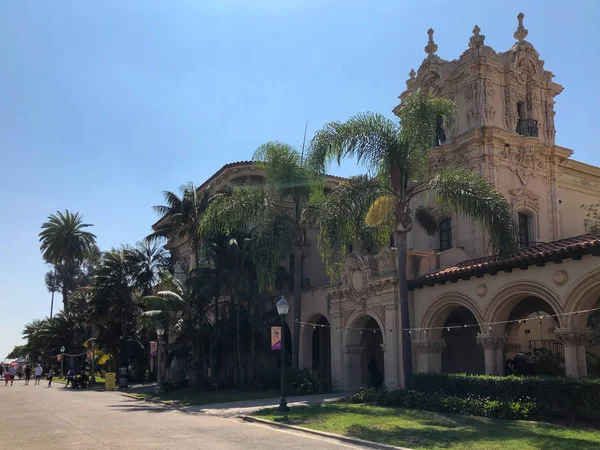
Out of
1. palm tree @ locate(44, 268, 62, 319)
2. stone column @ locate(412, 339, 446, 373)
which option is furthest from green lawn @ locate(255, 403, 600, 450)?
palm tree @ locate(44, 268, 62, 319)

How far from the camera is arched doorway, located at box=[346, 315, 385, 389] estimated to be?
25.6m

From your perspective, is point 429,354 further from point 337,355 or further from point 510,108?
point 510,108

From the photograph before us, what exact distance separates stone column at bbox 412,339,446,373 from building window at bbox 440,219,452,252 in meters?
5.89

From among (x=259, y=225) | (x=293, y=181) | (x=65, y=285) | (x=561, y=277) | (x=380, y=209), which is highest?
(x=293, y=181)

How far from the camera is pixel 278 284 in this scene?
30250mm

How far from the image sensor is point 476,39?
26.8 metres

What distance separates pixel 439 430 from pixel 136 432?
7.39 metres

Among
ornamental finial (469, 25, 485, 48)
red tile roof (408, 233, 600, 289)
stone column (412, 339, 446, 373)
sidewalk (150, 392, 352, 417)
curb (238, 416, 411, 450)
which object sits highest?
ornamental finial (469, 25, 485, 48)

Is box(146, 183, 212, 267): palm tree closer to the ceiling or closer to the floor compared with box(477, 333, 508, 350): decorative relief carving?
closer to the ceiling

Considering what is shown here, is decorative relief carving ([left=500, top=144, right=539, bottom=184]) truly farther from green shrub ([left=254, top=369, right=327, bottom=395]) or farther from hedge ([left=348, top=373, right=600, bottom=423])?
green shrub ([left=254, top=369, right=327, bottom=395])

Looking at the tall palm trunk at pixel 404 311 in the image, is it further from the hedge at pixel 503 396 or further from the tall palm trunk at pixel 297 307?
the tall palm trunk at pixel 297 307

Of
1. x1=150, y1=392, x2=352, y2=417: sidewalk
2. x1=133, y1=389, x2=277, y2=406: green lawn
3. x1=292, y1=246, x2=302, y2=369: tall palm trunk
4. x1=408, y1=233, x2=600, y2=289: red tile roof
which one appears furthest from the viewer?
x1=292, y1=246, x2=302, y2=369: tall palm trunk

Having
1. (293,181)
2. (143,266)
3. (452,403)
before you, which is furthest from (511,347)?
(143,266)

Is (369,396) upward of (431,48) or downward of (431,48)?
downward
